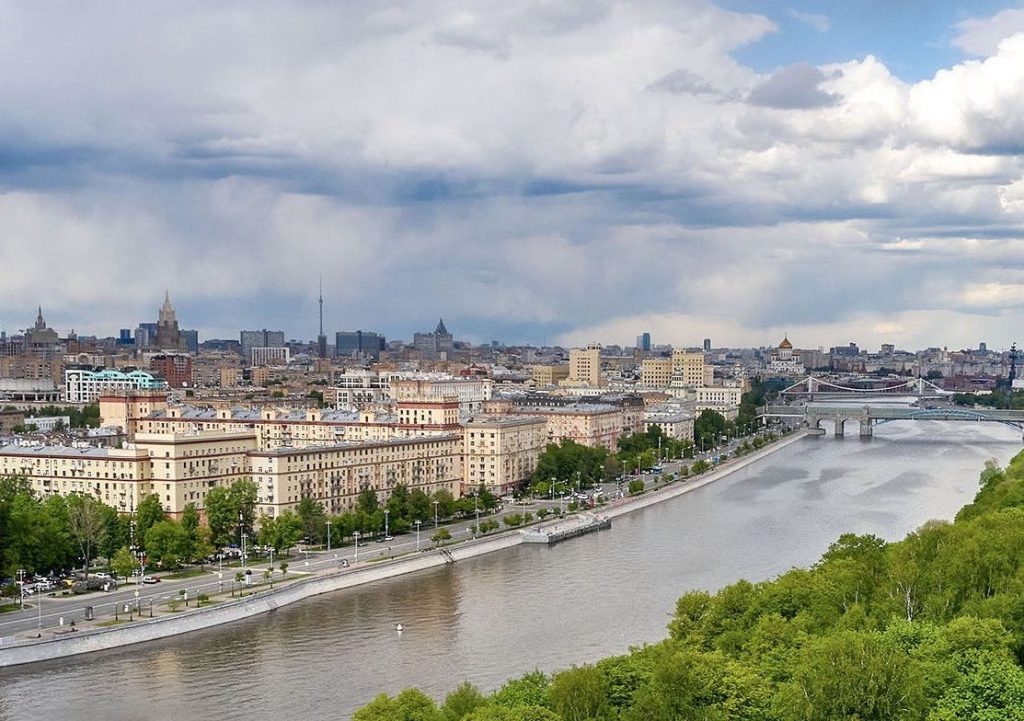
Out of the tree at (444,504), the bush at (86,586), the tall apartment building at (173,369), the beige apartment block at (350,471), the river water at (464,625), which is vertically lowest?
the river water at (464,625)

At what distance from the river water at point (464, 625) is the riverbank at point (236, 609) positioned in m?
0.37

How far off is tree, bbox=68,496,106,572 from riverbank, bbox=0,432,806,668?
6.33 meters

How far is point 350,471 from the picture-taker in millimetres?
46000

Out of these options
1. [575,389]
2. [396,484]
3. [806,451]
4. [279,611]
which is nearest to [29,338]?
[575,389]

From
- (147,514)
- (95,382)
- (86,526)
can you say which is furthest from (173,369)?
(86,526)

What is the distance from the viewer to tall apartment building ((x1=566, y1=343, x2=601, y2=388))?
122 meters

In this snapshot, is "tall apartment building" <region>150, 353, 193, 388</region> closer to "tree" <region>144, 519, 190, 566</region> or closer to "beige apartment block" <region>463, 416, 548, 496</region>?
"beige apartment block" <region>463, 416, 548, 496</region>

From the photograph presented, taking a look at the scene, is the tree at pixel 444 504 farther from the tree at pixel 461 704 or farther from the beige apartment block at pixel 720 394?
the beige apartment block at pixel 720 394

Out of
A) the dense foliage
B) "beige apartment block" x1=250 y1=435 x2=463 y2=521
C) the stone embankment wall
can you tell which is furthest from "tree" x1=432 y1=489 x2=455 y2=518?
the dense foliage

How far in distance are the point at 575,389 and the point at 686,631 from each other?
3198 inches

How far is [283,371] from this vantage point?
486ft

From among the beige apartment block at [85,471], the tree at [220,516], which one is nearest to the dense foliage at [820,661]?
the tree at [220,516]

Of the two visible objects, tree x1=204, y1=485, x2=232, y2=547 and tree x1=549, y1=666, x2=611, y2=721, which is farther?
tree x1=204, y1=485, x2=232, y2=547

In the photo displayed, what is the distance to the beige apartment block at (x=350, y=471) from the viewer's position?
43031 millimetres
